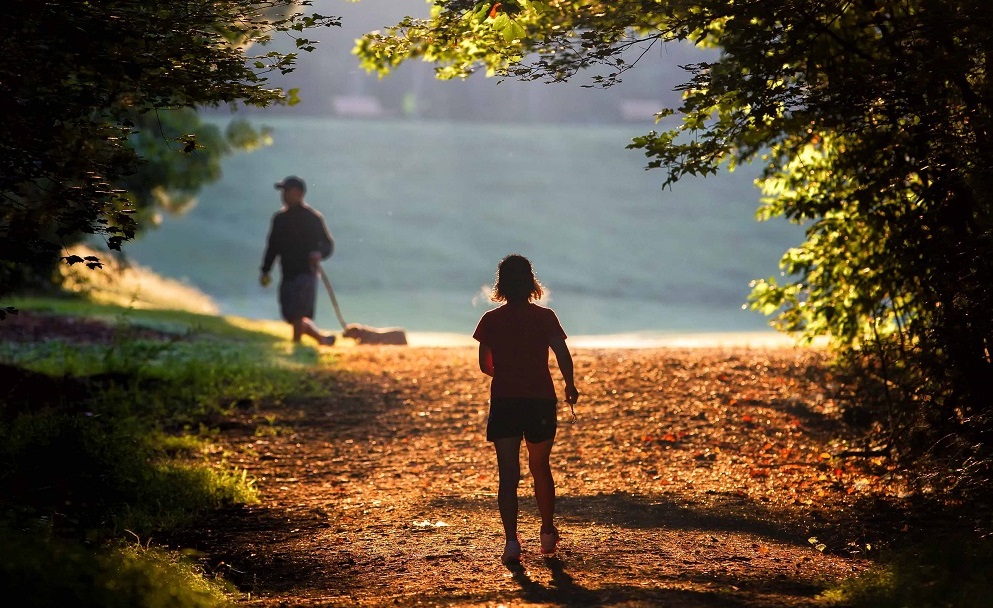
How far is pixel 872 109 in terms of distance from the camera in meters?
7.37

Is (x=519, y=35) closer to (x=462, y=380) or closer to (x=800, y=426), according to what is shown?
(x=800, y=426)

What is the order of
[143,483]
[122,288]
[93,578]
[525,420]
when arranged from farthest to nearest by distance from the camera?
[122,288] → [143,483] → [525,420] → [93,578]

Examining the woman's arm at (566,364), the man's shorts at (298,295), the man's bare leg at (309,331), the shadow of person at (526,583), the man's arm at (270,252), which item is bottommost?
the shadow of person at (526,583)

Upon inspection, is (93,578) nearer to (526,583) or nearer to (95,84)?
(526,583)

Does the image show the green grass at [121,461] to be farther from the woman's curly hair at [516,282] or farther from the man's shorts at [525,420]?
the woman's curly hair at [516,282]

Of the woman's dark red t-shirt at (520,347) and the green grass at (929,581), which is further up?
the woman's dark red t-shirt at (520,347)

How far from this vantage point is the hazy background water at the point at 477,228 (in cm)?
4222

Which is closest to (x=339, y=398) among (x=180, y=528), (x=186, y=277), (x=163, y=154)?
(x=180, y=528)

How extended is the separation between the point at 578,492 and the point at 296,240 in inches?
339

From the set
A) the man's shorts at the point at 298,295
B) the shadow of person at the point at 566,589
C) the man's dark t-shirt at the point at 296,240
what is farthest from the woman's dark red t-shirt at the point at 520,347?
the man's shorts at the point at 298,295

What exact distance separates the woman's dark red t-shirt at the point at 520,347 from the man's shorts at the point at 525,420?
0.05 m

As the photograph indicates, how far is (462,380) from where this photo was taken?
1346cm

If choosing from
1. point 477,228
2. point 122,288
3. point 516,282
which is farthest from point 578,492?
point 477,228

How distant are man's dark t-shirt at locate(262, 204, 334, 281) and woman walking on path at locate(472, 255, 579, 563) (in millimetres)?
10007
